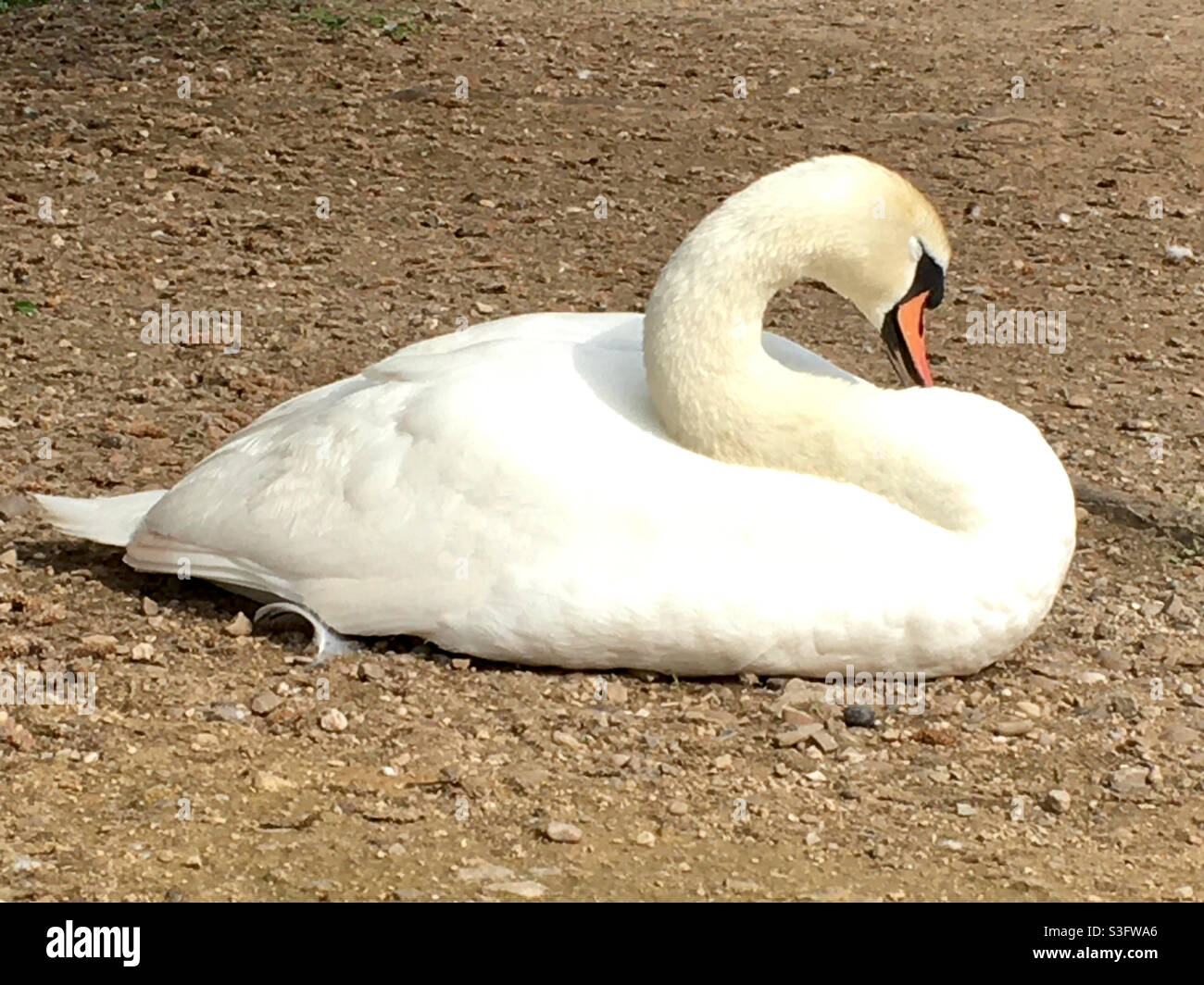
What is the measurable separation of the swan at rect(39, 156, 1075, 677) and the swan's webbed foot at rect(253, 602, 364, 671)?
0.04ft

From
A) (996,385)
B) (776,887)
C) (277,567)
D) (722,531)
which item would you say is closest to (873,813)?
(776,887)

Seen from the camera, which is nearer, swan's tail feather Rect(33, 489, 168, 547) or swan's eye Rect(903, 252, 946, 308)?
swan's eye Rect(903, 252, 946, 308)

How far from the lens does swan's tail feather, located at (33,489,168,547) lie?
5738mm

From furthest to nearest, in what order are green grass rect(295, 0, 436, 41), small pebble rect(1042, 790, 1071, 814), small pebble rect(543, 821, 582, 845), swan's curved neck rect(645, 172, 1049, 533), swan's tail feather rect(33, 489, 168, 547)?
green grass rect(295, 0, 436, 41) → swan's tail feather rect(33, 489, 168, 547) → swan's curved neck rect(645, 172, 1049, 533) → small pebble rect(1042, 790, 1071, 814) → small pebble rect(543, 821, 582, 845)

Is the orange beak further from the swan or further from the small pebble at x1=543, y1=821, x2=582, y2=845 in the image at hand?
the small pebble at x1=543, y1=821, x2=582, y2=845

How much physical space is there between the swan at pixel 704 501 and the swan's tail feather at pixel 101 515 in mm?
380

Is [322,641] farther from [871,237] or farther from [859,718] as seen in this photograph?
[871,237]

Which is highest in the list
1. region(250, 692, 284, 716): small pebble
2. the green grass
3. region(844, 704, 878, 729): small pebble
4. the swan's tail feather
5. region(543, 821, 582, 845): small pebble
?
the green grass

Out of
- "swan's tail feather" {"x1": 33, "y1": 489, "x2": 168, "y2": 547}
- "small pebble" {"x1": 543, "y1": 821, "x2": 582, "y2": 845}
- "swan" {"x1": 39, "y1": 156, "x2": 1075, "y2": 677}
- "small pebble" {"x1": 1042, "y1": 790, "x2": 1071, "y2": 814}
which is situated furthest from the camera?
"swan's tail feather" {"x1": 33, "y1": 489, "x2": 168, "y2": 547}

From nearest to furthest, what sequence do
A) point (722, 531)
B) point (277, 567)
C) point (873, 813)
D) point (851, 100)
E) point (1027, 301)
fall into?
point (873, 813) → point (722, 531) → point (277, 567) → point (1027, 301) → point (851, 100)

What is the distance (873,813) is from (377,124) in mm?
6812

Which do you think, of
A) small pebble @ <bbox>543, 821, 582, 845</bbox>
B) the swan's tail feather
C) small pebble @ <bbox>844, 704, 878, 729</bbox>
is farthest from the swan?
small pebble @ <bbox>543, 821, 582, 845</bbox>
